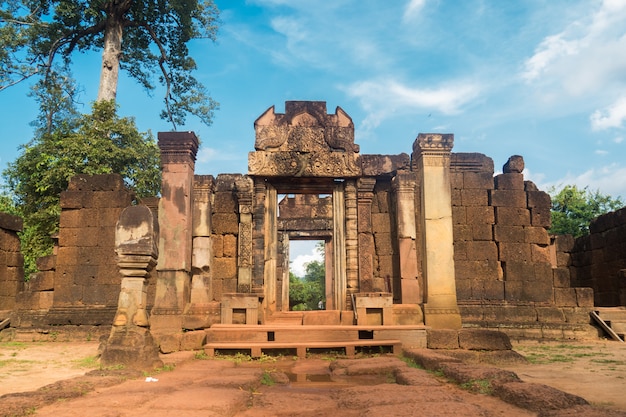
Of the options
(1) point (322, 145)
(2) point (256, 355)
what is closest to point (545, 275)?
(1) point (322, 145)

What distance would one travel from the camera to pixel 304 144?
33.1ft

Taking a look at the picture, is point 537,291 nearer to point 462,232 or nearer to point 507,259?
point 507,259

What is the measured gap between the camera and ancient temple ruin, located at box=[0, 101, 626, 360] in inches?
364

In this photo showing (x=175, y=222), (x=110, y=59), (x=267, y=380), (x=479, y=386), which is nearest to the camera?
(x=479, y=386)

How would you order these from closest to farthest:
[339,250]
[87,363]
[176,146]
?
[87,363] < [176,146] < [339,250]

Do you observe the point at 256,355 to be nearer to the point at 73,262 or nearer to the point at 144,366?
the point at 144,366

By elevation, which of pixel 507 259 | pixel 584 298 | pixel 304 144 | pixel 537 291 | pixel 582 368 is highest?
pixel 304 144

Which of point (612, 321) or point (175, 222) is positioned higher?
point (175, 222)

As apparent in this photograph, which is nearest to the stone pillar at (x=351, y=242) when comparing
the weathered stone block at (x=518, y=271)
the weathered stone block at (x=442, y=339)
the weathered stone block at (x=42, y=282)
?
the weathered stone block at (x=442, y=339)

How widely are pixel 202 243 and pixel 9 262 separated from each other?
22.6 ft

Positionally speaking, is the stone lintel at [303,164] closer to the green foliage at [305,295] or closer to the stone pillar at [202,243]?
the stone pillar at [202,243]

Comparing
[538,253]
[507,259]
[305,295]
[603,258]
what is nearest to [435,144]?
[507,259]

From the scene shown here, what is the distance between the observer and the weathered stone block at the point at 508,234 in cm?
1080

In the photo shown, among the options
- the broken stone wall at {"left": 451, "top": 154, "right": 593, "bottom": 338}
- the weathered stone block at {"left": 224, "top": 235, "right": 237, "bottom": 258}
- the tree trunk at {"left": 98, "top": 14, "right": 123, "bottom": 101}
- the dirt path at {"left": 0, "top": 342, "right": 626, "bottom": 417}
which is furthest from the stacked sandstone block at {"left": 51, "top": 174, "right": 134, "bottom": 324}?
the tree trunk at {"left": 98, "top": 14, "right": 123, "bottom": 101}
